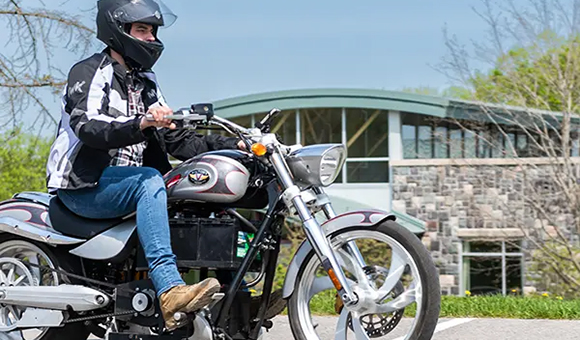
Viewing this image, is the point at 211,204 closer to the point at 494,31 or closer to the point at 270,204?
the point at 270,204

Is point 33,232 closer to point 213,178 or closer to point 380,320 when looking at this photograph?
point 213,178

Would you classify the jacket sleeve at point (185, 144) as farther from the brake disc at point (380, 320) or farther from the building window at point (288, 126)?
the building window at point (288, 126)

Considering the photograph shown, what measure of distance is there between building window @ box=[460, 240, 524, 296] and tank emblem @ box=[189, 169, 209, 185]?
2167 cm

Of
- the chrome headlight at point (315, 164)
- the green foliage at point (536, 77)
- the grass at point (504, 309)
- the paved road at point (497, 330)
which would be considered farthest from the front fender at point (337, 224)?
the green foliage at point (536, 77)

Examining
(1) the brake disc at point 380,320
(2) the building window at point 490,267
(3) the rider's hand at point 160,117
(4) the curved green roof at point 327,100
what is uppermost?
(4) the curved green roof at point 327,100

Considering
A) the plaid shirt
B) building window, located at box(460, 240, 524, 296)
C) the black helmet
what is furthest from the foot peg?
building window, located at box(460, 240, 524, 296)

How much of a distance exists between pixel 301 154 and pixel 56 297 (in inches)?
57.0

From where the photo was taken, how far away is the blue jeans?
465 cm

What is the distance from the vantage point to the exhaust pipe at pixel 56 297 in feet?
16.2

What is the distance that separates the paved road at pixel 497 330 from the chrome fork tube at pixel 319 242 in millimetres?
952

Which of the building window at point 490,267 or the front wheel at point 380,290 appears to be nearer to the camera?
the front wheel at point 380,290

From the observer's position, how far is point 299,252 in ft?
15.7

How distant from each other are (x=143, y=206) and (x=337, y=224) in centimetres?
91

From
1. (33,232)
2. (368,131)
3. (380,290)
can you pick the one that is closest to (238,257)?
(380,290)
